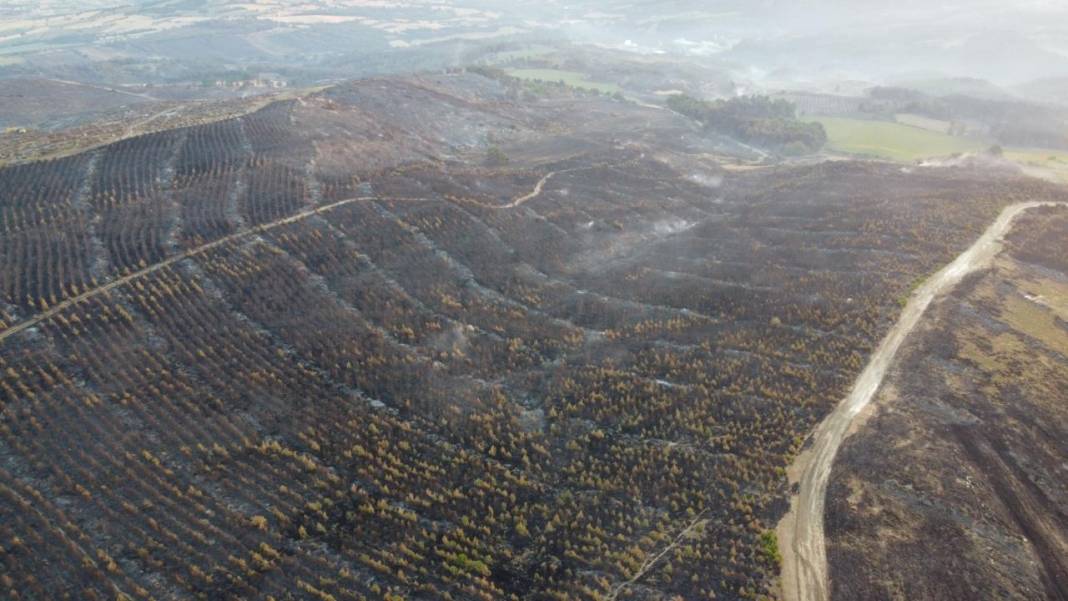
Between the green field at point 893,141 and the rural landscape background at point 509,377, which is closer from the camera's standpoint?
the rural landscape background at point 509,377

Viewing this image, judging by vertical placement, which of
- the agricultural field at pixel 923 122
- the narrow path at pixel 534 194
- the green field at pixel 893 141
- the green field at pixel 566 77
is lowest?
the narrow path at pixel 534 194

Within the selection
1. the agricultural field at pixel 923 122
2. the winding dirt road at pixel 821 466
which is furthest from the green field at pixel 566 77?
the winding dirt road at pixel 821 466

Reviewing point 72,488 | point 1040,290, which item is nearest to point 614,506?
point 72,488

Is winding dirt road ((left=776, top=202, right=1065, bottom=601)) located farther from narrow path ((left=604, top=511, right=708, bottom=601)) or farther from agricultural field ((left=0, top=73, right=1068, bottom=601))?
narrow path ((left=604, top=511, right=708, bottom=601))

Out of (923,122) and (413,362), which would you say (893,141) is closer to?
(923,122)

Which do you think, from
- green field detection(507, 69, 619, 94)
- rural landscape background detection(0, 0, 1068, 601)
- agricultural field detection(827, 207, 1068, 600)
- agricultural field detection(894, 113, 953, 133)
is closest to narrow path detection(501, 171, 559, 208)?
rural landscape background detection(0, 0, 1068, 601)

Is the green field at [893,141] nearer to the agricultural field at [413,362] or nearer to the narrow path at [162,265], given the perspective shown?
the agricultural field at [413,362]

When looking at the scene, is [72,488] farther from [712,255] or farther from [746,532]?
[712,255]
